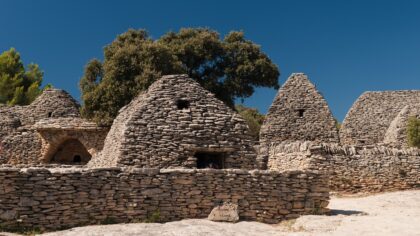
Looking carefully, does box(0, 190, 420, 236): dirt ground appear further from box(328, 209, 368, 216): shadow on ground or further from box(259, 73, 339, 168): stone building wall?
box(259, 73, 339, 168): stone building wall

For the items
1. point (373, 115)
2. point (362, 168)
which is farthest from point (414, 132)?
point (373, 115)

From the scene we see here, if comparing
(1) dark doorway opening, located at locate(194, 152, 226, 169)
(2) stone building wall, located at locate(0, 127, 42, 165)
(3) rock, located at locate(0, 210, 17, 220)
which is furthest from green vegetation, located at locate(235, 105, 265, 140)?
(3) rock, located at locate(0, 210, 17, 220)

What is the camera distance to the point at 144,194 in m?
9.45

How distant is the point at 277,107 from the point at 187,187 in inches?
529

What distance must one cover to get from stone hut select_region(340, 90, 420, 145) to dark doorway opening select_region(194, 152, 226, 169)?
15.4m

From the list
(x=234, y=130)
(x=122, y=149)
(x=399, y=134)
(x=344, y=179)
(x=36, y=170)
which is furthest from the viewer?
(x=399, y=134)

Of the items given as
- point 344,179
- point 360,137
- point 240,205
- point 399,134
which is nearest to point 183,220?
point 240,205

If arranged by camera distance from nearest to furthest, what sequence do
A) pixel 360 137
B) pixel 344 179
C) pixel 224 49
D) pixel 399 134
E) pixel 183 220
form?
pixel 183 220
pixel 344 179
pixel 399 134
pixel 360 137
pixel 224 49

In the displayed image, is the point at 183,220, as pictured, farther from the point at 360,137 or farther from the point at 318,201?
the point at 360,137

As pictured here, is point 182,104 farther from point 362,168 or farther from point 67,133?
point 67,133

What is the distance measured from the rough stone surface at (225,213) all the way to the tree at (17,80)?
32.0 m

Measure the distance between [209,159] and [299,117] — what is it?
972cm

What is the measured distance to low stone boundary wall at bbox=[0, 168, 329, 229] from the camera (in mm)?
8539

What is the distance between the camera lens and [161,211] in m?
9.53
